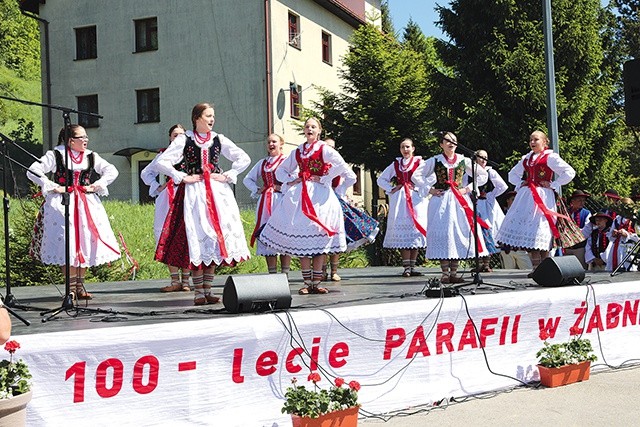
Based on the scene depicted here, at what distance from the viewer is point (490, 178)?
10.4 metres

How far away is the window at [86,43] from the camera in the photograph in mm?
26547

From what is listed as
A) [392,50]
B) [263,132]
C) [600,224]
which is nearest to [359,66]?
[392,50]

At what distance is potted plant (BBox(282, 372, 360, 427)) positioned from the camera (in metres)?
4.49

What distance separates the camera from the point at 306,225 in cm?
702

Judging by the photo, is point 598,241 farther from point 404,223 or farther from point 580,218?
point 404,223

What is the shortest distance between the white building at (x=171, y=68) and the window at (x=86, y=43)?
0.03 metres

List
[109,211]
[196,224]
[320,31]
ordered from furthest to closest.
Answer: [320,31] < [109,211] < [196,224]

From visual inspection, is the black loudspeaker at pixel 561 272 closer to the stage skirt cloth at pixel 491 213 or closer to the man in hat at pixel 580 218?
the stage skirt cloth at pixel 491 213

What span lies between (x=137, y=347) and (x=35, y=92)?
55.7 m

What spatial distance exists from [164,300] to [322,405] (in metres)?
3.15

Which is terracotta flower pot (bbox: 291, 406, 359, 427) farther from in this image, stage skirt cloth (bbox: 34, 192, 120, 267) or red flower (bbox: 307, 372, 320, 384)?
stage skirt cloth (bbox: 34, 192, 120, 267)

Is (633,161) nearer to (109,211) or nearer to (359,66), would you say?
(359,66)

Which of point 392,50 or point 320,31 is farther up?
point 320,31

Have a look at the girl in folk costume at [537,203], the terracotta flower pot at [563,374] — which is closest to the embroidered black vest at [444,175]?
the girl in folk costume at [537,203]
